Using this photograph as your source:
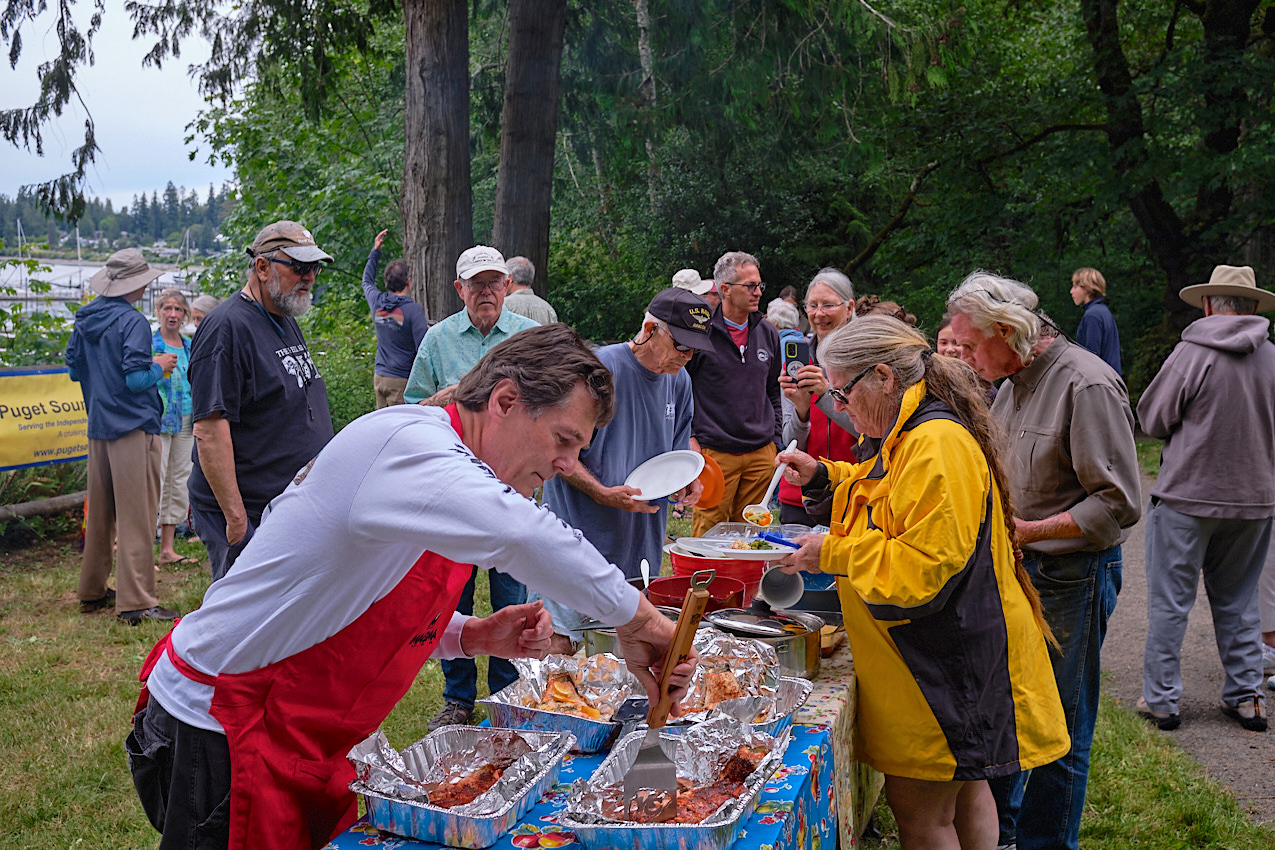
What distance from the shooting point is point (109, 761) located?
13.2ft

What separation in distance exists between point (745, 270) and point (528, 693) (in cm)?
386

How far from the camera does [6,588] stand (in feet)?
21.7

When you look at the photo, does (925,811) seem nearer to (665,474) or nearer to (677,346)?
(665,474)

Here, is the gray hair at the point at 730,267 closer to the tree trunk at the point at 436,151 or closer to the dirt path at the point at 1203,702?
the tree trunk at the point at 436,151

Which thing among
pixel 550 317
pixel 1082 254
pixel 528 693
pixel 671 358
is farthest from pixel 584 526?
pixel 1082 254

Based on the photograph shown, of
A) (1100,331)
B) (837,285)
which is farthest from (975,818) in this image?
(1100,331)

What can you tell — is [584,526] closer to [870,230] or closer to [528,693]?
[528,693]

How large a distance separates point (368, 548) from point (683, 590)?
49.6 inches

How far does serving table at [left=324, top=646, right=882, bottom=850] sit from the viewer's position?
5.51 ft

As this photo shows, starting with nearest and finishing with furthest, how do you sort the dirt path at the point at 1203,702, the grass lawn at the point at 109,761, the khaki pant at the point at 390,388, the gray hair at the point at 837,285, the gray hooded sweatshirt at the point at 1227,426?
the grass lawn at the point at 109,761 → the dirt path at the point at 1203,702 → the gray hooded sweatshirt at the point at 1227,426 → the gray hair at the point at 837,285 → the khaki pant at the point at 390,388

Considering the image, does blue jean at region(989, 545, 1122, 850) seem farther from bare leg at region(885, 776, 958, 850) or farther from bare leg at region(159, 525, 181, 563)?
bare leg at region(159, 525, 181, 563)

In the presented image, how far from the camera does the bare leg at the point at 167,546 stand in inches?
285

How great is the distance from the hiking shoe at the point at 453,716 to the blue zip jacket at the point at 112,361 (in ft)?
9.88

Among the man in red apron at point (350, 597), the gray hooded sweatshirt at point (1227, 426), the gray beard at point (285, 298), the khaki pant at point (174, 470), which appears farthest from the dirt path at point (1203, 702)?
the khaki pant at point (174, 470)
